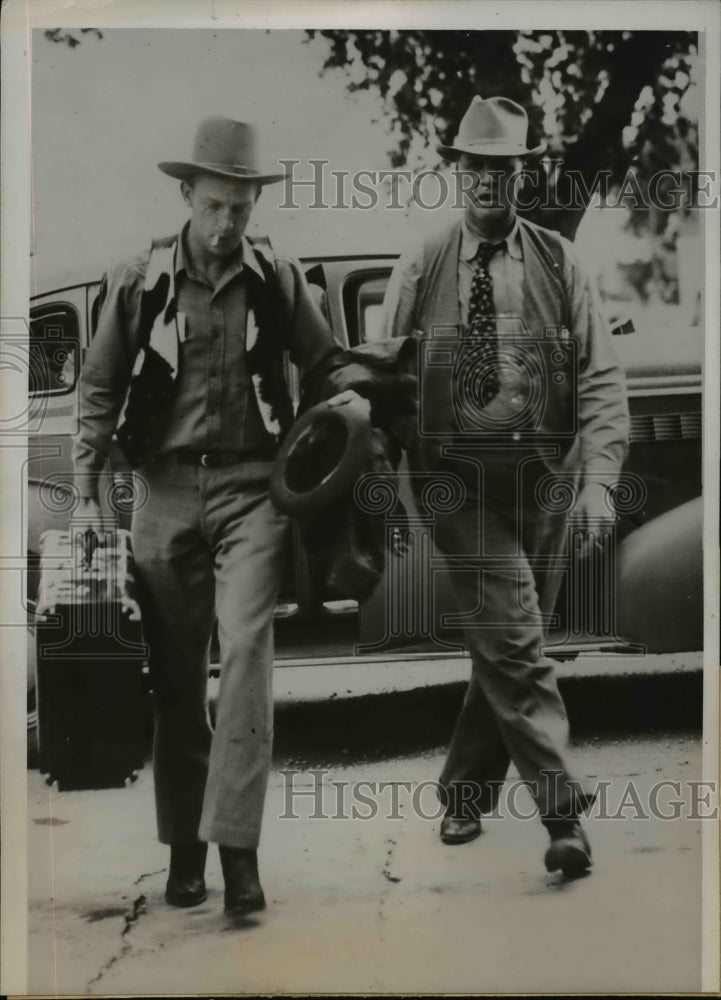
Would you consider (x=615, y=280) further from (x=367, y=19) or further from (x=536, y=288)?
(x=367, y=19)

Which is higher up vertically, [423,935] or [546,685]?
[546,685]

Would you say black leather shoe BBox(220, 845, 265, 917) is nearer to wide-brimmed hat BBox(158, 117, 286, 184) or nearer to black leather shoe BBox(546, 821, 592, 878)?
black leather shoe BBox(546, 821, 592, 878)

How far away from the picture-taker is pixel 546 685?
3.65 m

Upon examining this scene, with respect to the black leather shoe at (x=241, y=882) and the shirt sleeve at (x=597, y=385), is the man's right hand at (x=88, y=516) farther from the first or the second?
the shirt sleeve at (x=597, y=385)

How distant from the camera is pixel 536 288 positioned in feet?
12.0

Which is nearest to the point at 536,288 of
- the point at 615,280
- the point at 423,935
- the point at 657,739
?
the point at 615,280

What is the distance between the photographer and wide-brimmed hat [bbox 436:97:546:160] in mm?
3600

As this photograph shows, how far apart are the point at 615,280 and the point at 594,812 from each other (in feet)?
6.12

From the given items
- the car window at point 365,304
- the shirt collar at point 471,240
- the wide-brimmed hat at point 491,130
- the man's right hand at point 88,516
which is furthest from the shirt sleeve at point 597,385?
the man's right hand at point 88,516

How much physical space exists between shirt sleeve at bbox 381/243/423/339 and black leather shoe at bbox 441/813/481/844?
5.55 feet

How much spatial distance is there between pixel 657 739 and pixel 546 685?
0.44 m

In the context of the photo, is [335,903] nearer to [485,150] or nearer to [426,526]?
[426,526]

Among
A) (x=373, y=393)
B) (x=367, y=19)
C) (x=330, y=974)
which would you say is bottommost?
(x=330, y=974)

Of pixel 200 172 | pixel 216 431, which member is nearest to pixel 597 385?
pixel 216 431
